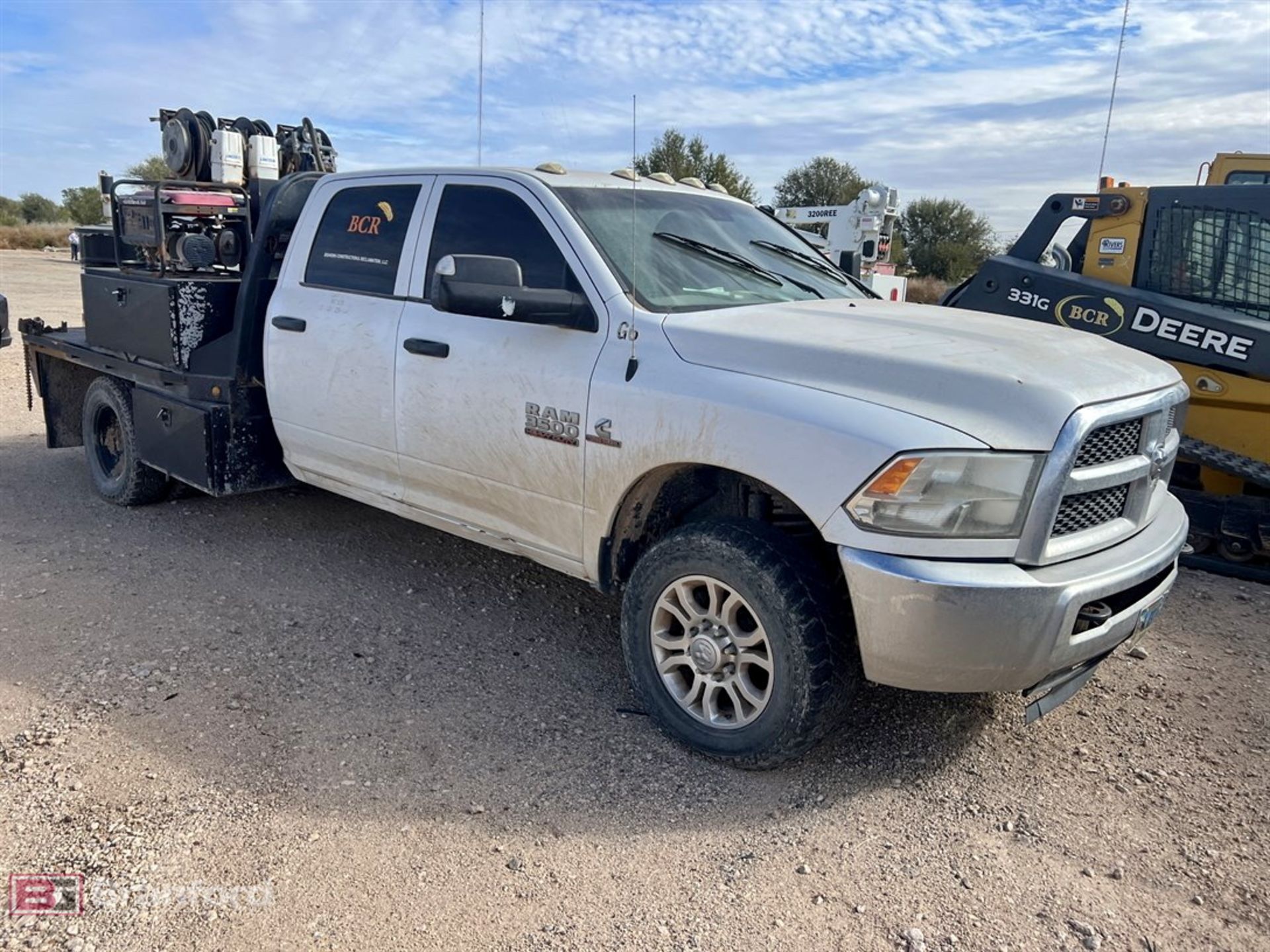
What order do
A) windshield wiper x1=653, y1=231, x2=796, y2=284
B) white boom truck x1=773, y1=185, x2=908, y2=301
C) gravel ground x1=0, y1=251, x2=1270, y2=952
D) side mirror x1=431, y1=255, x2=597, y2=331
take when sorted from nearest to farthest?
gravel ground x1=0, y1=251, x2=1270, y2=952
side mirror x1=431, y1=255, x2=597, y2=331
windshield wiper x1=653, y1=231, x2=796, y2=284
white boom truck x1=773, y1=185, x2=908, y2=301

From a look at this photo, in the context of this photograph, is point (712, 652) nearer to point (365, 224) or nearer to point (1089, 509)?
point (1089, 509)

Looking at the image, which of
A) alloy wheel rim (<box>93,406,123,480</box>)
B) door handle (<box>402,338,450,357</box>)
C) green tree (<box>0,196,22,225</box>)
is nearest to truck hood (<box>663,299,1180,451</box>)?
door handle (<box>402,338,450,357</box>)

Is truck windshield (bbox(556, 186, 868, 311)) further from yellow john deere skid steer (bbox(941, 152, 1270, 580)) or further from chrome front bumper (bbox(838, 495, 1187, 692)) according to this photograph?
yellow john deere skid steer (bbox(941, 152, 1270, 580))

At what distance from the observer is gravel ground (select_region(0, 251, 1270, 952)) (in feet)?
8.93

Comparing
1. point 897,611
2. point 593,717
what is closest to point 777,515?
point 897,611

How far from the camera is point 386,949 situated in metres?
2.57

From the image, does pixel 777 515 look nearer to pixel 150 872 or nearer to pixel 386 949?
pixel 386 949

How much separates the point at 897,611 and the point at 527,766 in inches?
56.0

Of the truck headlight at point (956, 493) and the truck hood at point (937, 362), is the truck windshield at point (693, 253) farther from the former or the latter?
the truck headlight at point (956, 493)

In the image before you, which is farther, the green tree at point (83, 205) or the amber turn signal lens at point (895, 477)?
the green tree at point (83, 205)

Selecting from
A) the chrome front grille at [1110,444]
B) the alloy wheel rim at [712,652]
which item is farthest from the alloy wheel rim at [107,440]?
the chrome front grille at [1110,444]

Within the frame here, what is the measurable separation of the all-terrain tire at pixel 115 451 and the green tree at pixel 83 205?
4904 cm

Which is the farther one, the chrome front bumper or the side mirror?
the side mirror

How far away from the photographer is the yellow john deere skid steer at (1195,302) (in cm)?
582
